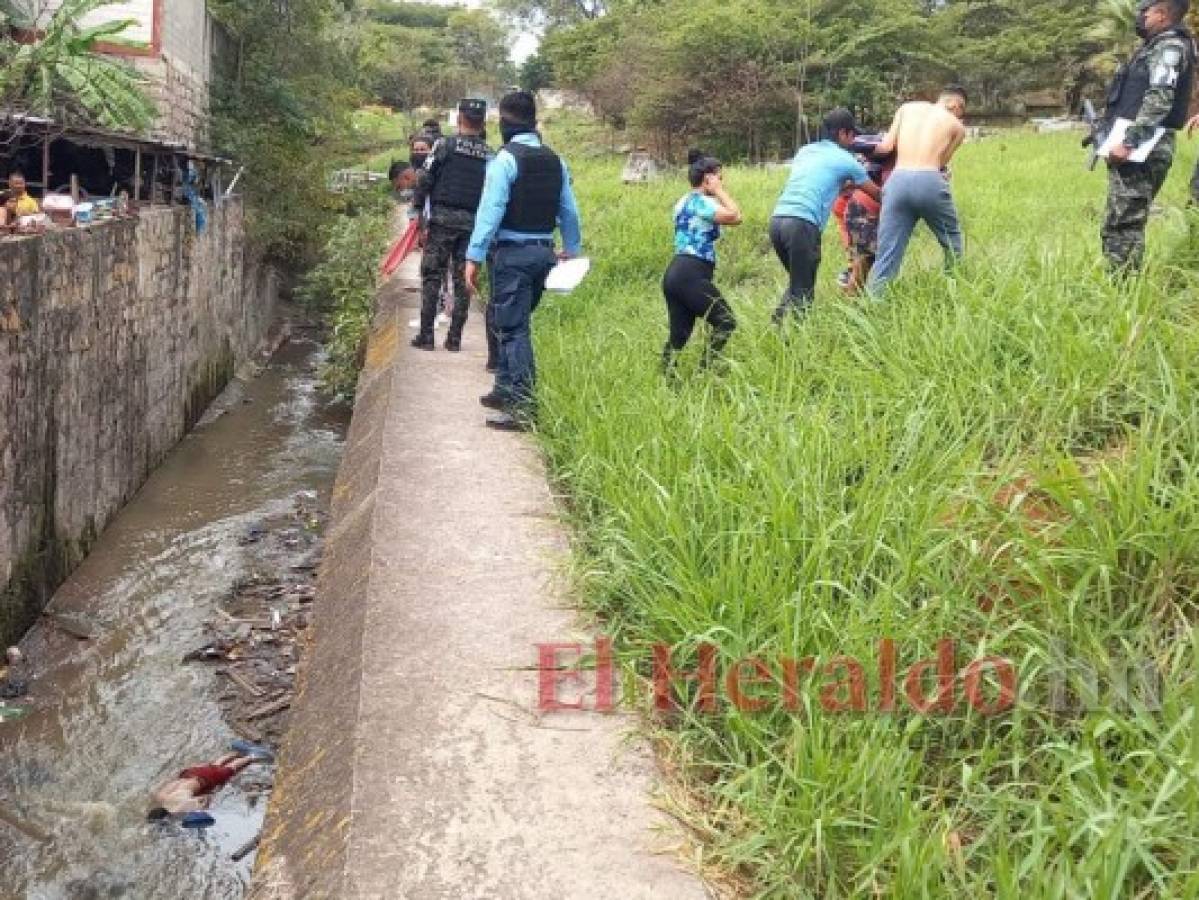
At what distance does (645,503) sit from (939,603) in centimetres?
113

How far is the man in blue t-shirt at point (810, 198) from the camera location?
5520mm

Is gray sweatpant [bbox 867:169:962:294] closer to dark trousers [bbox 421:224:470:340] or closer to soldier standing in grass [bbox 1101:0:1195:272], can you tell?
soldier standing in grass [bbox 1101:0:1195:272]

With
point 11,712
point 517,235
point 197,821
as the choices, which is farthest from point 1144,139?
point 11,712

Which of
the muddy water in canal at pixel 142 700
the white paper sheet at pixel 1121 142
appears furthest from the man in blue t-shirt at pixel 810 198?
the muddy water in canal at pixel 142 700

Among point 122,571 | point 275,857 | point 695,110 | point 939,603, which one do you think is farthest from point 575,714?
point 695,110

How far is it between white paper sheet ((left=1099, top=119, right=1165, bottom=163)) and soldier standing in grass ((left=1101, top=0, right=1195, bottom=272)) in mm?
18

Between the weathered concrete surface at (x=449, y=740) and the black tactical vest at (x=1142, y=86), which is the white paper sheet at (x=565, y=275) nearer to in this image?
the weathered concrete surface at (x=449, y=740)

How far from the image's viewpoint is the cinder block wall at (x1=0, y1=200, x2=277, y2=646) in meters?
6.58

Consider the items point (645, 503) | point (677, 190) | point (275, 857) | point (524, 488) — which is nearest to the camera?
point (275, 857)

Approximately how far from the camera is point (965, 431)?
352cm

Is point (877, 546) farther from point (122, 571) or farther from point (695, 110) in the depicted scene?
point (695, 110)

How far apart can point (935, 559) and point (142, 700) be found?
5.07 m

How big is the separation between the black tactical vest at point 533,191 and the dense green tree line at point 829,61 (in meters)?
22.2

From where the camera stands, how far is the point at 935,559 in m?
2.86
